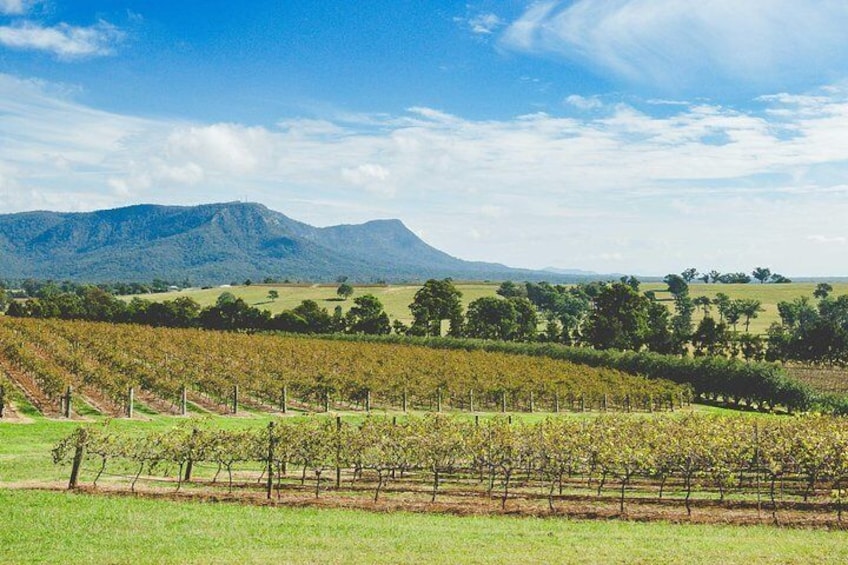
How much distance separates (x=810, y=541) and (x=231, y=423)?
88.0 ft

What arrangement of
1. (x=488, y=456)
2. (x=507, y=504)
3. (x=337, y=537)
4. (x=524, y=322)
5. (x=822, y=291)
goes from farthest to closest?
(x=822, y=291), (x=524, y=322), (x=488, y=456), (x=507, y=504), (x=337, y=537)

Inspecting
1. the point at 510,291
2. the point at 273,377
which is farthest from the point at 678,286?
the point at 273,377

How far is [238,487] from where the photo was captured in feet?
70.0

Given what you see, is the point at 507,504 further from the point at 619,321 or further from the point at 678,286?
the point at 678,286

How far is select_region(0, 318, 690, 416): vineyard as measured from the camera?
38625mm

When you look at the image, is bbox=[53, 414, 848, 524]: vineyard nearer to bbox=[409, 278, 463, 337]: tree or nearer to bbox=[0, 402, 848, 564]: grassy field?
bbox=[0, 402, 848, 564]: grassy field

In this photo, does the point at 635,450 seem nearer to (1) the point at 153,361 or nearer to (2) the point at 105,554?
(2) the point at 105,554

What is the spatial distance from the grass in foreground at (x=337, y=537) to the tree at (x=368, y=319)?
78.2m

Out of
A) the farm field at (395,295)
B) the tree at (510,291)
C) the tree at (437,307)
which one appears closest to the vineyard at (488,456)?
the tree at (437,307)

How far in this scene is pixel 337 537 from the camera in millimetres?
15414

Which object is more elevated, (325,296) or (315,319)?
(325,296)

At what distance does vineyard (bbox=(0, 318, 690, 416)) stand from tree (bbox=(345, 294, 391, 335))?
32.9 m

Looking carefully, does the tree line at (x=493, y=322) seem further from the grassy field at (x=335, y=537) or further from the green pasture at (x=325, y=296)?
the grassy field at (x=335, y=537)

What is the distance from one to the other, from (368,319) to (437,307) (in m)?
10.1
